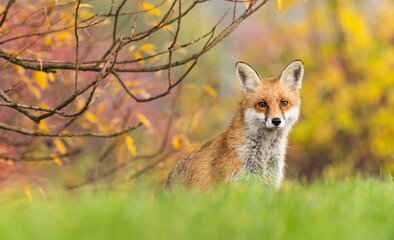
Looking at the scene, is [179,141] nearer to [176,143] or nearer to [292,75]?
[176,143]

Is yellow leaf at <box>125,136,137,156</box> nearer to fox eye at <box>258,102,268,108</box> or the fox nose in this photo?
fox eye at <box>258,102,268,108</box>

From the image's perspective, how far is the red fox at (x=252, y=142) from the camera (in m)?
6.18

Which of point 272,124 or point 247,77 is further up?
point 247,77

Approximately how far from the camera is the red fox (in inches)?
243

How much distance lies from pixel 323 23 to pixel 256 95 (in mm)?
12537

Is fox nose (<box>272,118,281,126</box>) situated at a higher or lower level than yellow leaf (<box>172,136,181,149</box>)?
higher

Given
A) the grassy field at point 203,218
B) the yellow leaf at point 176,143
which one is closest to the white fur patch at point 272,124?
the grassy field at point 203,218

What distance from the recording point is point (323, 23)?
18.2m

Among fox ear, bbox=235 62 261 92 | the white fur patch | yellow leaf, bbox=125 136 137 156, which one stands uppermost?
fox ear, bbox=235 62 261 92

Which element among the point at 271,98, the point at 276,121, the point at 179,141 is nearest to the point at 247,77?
the point at 271,98

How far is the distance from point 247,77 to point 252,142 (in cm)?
84

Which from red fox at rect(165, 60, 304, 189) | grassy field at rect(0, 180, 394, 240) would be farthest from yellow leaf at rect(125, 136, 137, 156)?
grassy field at rect(0, 180, 394, 240)

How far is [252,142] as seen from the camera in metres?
6.44

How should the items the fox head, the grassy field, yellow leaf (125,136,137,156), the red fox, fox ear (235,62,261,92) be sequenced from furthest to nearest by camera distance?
yellow leaf (125,136,137,156)
fox ear (235,62,261,92)
the fox head
the red fox
the grassy field
